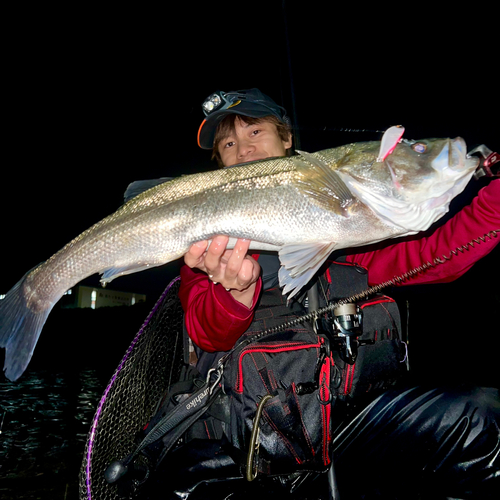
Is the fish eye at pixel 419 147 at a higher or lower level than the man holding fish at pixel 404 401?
higher

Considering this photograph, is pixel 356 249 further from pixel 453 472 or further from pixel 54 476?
pixel 54 476

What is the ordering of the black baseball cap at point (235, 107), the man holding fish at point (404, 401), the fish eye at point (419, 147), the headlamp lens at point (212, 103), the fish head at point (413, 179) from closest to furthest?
the fish head at point (413, 179) → the fish eye at point (419, 147) → the man holding fish at point (404, 401) → the black baseball cap at point (235, 107) → the headlamp lens at point (212, 103)

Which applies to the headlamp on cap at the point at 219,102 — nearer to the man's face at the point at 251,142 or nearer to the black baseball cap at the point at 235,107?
the black baseball cap at the point at 235,107

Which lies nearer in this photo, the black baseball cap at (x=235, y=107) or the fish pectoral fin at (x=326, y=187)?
the fish pectoral fin at (x=326, y=187)

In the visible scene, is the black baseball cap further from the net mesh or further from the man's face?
the net mesh

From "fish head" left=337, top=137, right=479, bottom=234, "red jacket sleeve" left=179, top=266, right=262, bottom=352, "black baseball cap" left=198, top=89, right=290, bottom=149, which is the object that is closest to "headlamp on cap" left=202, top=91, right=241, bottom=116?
"black baseball cap" left=198, top=89, right=290, bottom=149

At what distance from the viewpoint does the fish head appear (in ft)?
6.48

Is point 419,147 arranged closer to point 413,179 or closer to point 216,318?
point 413,179

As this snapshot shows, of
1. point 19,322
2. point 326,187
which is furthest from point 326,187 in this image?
point 19,322

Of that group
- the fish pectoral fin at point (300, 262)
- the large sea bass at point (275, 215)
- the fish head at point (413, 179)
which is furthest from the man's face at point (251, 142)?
the fish pectoral fin at point (300, 262)

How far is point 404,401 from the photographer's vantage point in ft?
8.31

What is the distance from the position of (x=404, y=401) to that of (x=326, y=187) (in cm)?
165

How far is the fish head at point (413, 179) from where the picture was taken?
6.48ft

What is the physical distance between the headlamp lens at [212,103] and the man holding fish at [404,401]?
5.55 feet
